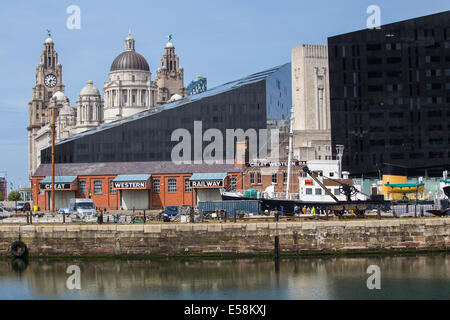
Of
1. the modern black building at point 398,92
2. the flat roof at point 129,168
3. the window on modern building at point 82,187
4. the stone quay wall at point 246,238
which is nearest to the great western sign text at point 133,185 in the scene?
the flat roof at point 129,168

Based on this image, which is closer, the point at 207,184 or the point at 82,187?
the point at 207,184

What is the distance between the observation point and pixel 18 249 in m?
53.9

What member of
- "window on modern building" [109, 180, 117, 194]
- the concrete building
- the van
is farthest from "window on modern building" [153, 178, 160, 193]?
the concrete building

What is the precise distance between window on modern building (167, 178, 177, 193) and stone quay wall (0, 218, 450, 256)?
39159 mm

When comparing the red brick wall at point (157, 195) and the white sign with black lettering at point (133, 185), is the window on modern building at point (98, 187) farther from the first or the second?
the white sign with black lettering at point (133, 185)

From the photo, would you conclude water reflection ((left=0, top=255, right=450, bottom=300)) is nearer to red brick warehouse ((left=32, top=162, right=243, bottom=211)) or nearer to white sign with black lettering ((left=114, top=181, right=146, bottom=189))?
white sign with black lettering ((left=114, top=181, right=146, bottom=189))

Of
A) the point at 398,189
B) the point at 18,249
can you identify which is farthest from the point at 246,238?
the point at 398,189

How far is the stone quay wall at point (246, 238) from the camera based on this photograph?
5231 cm

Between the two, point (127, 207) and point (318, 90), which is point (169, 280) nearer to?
→ point (127, 207)

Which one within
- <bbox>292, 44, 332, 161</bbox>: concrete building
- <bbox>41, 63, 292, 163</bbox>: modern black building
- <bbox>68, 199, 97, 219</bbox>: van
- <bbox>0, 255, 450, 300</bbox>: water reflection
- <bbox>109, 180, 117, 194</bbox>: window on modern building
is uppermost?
<bbox>292, 44, 332, 161</bbox>: concrete building

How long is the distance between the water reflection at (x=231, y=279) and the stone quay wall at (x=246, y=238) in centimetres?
108

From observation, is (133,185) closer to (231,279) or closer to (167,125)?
(167,125)

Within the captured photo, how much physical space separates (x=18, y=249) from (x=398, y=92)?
7863 cm

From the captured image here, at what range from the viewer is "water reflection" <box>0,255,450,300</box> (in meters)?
41.9
